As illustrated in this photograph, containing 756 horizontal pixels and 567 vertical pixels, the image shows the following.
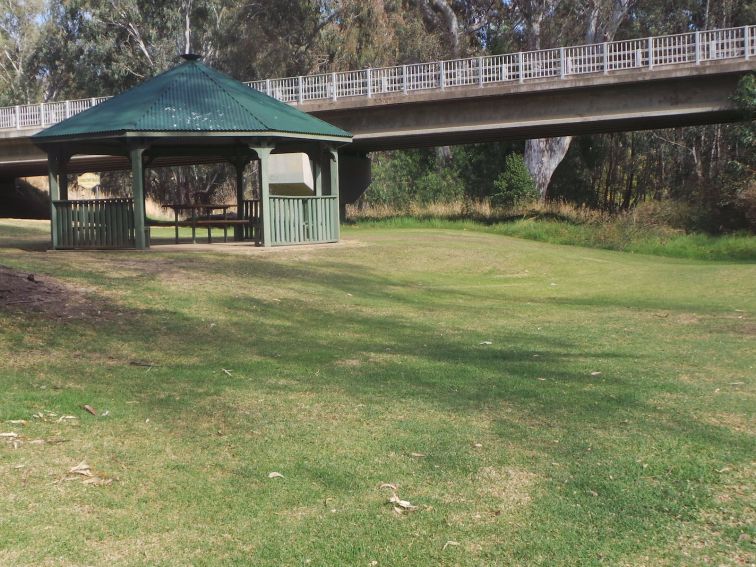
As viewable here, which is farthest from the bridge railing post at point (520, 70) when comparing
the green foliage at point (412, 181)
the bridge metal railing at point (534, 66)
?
the green foliage at point (412, 181)

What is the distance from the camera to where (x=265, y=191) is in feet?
64.5

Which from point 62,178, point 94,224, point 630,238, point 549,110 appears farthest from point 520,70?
point 94,224

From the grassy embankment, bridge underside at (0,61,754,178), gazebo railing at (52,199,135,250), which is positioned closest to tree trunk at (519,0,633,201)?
bridge underside at (0,61,754,178)

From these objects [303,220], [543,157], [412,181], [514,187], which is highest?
[543,157]

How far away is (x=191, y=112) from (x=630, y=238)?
47.0 ft

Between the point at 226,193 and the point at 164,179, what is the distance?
4314 millimetres

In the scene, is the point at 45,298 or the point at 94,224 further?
the point at 94,224

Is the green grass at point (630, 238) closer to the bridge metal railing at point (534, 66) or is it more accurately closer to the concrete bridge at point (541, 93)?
the concrete bridge at point (541, 93)

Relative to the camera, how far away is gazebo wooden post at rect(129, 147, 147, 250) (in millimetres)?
18828

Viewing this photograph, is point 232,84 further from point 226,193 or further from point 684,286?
point 226,193

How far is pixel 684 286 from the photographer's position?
52.6ft

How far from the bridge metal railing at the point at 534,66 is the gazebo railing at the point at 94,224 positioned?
48.9ft

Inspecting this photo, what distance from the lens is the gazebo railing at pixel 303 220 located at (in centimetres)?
2034

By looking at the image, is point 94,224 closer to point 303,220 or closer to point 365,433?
point 303,220
